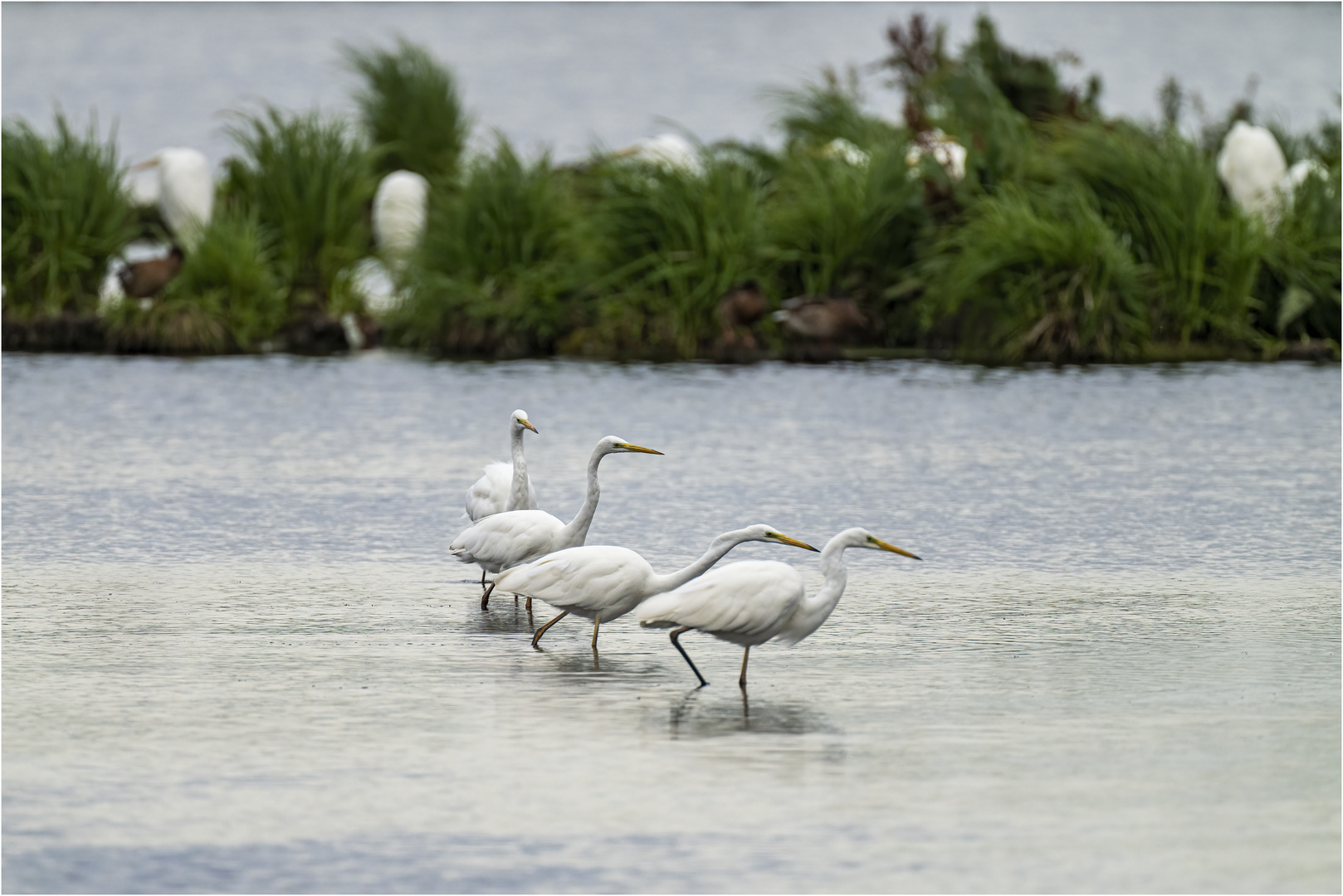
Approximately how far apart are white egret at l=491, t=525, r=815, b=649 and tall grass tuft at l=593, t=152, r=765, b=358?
585 inches

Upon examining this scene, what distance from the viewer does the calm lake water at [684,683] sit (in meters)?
4.84

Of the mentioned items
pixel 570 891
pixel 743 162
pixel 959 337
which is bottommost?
pixel 570 891

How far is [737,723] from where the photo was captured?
6137mm

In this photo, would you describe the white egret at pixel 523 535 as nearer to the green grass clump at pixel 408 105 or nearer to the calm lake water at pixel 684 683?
the calm lake water at pixel 684 683

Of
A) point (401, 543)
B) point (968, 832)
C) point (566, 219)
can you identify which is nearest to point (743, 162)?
point (566, 219)

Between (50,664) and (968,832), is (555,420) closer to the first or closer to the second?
(50,664)

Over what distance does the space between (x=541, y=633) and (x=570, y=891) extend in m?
2.87

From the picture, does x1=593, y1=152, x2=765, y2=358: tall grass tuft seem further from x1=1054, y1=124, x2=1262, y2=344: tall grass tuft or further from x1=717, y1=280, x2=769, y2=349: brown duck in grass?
x1=1054, y1=124, x2=1262, y2=344: tall grass tuft

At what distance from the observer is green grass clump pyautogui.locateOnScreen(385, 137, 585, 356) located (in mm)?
22797

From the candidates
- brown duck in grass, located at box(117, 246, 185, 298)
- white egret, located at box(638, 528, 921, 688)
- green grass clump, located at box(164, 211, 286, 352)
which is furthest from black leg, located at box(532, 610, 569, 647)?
green grass clump, located at box(164, 211, 286, 352)

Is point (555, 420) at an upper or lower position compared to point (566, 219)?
lower

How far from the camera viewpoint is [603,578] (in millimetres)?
6953

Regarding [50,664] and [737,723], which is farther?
[50,664]

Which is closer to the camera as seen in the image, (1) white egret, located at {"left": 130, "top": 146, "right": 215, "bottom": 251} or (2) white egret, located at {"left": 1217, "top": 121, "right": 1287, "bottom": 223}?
(2) white egret, located at {"left": 1217, "top": 121, "right": 1287, "bottom": 223}
